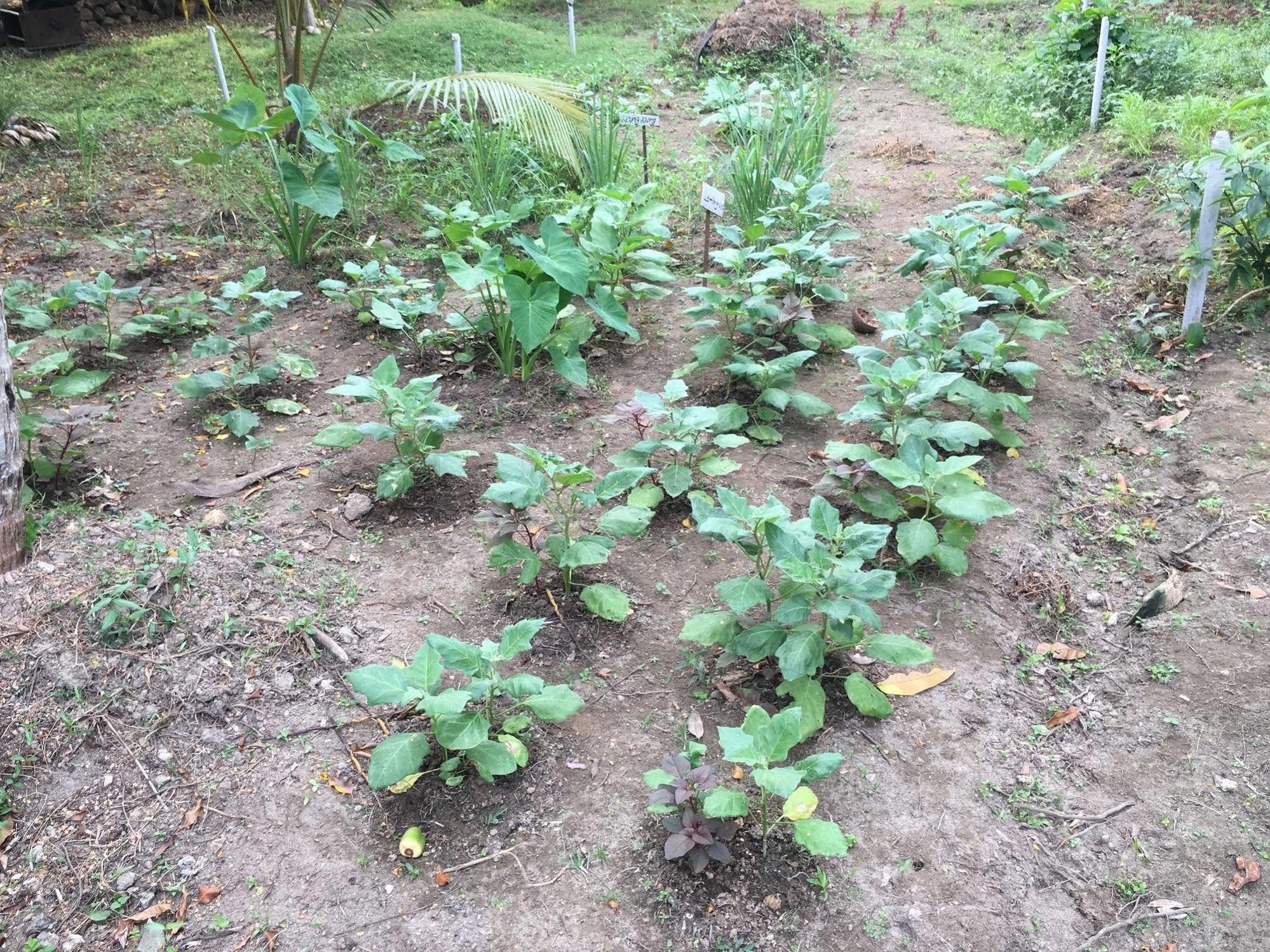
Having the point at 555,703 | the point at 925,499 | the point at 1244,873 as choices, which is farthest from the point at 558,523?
the point at 1244,873

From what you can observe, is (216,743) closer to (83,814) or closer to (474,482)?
(83,814)

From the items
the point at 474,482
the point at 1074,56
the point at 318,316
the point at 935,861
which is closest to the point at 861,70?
the point at 1074,56

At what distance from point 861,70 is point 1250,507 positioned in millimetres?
6364

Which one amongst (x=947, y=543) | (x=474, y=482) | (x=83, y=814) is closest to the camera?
(x=83, y=814)

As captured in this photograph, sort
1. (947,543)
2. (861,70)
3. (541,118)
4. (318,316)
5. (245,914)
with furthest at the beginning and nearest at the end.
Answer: (861,70) < (541,118) < (318,316) < (947,543) < (245,914)

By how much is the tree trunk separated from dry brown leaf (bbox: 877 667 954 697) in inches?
90.6

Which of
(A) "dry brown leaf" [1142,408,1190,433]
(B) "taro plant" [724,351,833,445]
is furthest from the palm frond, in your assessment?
(A) "dry brown leaf" [1142,408,1190,433]

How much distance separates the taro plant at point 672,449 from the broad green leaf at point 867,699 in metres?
0.80

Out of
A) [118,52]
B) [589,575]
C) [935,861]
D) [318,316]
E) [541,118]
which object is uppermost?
[118,52]

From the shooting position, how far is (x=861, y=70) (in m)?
7.99

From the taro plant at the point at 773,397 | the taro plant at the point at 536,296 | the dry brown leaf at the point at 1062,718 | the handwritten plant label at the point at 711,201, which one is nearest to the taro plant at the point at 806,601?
the dry brown leaf at the point at 1062,718

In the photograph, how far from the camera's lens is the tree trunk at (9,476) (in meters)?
2.41

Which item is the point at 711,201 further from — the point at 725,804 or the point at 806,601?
the point at 725,804

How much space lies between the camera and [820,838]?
1707mm
